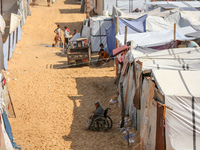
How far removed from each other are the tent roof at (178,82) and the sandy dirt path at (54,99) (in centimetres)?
240

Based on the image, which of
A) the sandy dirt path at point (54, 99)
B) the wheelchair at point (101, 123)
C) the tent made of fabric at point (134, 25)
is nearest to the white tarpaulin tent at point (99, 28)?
the sandy dirt path at point (54, 99)

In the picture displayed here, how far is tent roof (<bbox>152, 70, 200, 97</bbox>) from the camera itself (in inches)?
265

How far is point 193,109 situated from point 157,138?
1.07 m

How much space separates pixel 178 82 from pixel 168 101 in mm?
700

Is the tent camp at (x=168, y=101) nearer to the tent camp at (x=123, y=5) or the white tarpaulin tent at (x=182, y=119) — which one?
the white tarpaulin tent at (x=182, y=119)

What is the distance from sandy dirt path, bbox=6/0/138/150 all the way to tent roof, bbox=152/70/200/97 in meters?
2.40

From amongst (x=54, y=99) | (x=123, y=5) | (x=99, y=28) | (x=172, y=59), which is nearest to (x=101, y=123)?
(x=172, y=59)

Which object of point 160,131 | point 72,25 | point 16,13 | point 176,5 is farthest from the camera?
point 72,25

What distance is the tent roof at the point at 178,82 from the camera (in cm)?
672

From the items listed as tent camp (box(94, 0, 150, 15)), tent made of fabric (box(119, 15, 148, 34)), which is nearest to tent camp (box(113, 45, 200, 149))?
tent made of fabric (box(119, 15, 148, 34))

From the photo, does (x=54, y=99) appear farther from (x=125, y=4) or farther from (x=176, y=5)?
(x=125, y=4)

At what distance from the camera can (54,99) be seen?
12.6 m

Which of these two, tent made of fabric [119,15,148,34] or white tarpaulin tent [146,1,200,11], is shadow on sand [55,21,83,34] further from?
tent made of fabric [119,15,148,34]

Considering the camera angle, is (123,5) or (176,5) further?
(123,5)
